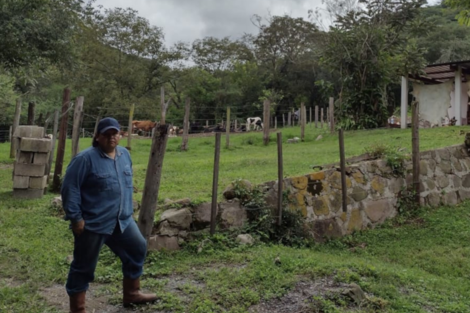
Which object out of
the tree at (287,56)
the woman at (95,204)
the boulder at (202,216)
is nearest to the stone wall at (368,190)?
the boulder at (202,216)

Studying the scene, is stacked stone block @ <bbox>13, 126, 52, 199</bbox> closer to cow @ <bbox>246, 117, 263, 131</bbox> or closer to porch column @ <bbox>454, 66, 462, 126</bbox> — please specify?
porch column @ <bbox>454, 66, 462, 126</bbox>

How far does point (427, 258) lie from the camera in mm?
6078

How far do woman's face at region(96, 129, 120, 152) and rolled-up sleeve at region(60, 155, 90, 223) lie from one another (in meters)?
0.22

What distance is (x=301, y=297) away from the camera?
4.14 meters

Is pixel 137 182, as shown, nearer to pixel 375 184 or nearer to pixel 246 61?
pixel 375 184

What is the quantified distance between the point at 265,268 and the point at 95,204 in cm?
206

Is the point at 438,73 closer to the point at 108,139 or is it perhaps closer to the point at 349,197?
the point at 349,197

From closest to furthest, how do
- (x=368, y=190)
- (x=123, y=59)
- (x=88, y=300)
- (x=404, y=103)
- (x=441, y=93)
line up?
(x=88, y=300) → (x=368, y=190) → (x=404, y=103) → (x=441, y=93) → (x=123, y=59)

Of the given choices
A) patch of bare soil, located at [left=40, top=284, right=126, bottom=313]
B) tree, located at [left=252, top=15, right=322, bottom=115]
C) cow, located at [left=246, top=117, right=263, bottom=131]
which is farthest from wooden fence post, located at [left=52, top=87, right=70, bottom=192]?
tree, located at [left=252, top=15, right=322, bottom=115]

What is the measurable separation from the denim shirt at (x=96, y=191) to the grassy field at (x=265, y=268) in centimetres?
95

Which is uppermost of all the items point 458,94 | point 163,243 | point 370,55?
point 370,55

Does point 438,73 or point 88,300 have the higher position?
point 438,73

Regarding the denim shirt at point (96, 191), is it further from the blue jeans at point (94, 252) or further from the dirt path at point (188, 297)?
the dirt path at point (188, 297)

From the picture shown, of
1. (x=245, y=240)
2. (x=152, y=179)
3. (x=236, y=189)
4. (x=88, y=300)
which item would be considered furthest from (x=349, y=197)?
(x=88, y=300)
